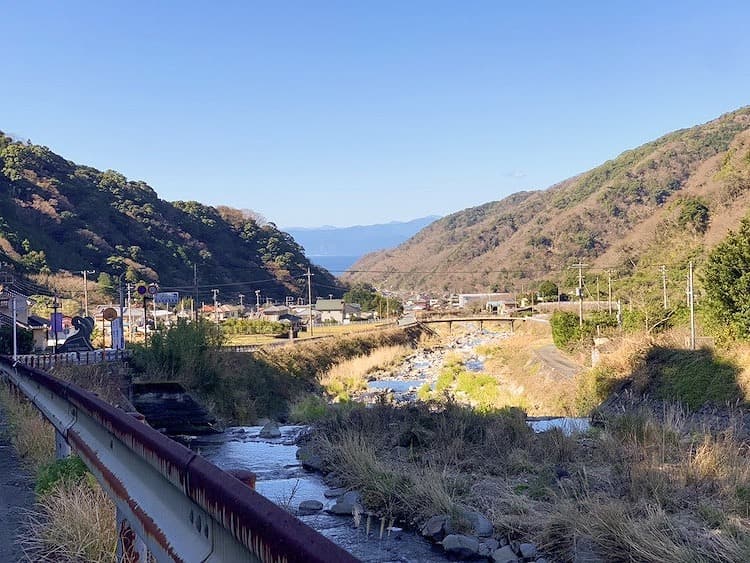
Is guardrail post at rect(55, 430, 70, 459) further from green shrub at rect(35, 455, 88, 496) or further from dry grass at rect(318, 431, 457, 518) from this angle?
dry grass at rect(318, 431, 457, 518)

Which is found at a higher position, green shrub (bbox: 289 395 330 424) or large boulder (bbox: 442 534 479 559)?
large boulder (bbox: 442 534 479 559)

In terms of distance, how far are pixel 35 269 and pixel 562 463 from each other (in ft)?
266

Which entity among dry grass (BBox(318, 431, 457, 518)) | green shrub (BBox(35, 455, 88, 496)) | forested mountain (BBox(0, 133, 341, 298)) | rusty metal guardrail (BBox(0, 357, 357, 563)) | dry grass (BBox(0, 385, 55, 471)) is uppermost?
forested mountain (BBox(0, 133, 341, 298))

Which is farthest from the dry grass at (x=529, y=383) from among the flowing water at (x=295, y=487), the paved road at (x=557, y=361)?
the flowing water at (x=295, y=487)

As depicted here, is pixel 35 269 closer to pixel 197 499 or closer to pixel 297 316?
pixel 297 316

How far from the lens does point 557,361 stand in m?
46.6

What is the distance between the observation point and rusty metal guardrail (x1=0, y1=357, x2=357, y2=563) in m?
2.19

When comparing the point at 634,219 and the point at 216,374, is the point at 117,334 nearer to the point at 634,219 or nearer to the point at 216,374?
the point at 216,374

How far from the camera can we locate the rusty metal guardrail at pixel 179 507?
7.17 feet

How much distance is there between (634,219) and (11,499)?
134 meters

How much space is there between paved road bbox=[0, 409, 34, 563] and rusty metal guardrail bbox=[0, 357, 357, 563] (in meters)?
0.73

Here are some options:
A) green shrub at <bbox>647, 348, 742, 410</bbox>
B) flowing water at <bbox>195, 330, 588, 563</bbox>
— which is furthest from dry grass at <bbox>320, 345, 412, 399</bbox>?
flowing water at <bbox>195, 330, 588, 563</bbox>

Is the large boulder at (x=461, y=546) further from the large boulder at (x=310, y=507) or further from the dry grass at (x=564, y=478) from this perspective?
the large boulder at (x=310, y=507)

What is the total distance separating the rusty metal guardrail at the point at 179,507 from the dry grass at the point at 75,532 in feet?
0.98
